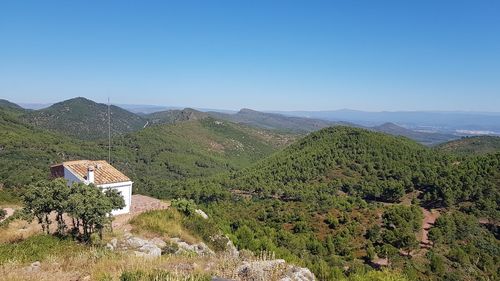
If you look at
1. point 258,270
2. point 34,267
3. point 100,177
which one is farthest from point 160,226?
point 258,270

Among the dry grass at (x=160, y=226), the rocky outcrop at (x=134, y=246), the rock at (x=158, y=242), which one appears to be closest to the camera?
the rocky outcrop at (x=134, y=246)

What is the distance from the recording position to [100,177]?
75.6ft

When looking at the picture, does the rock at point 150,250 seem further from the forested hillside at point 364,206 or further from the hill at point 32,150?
the hill at point 32,150

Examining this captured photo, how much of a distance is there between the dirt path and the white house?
36843 mm

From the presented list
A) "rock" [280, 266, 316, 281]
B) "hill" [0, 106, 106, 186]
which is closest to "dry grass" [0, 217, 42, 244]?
"rock" [280, 266, 316, 281]

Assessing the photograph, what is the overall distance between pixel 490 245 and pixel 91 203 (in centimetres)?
4807

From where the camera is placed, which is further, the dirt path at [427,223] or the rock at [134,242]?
the dirt path at [427,223]

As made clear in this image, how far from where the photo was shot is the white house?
22333mm

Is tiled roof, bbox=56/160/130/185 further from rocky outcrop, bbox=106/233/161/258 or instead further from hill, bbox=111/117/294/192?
hill, bbox=111/117/294/192

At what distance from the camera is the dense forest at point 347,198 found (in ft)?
121

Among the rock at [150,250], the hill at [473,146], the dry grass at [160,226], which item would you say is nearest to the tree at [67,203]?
the rock at [150,250]

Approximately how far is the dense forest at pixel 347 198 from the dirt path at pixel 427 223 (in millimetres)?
298

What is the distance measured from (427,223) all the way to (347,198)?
42.2 feet

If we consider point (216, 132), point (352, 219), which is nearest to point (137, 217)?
point (352, 219)
